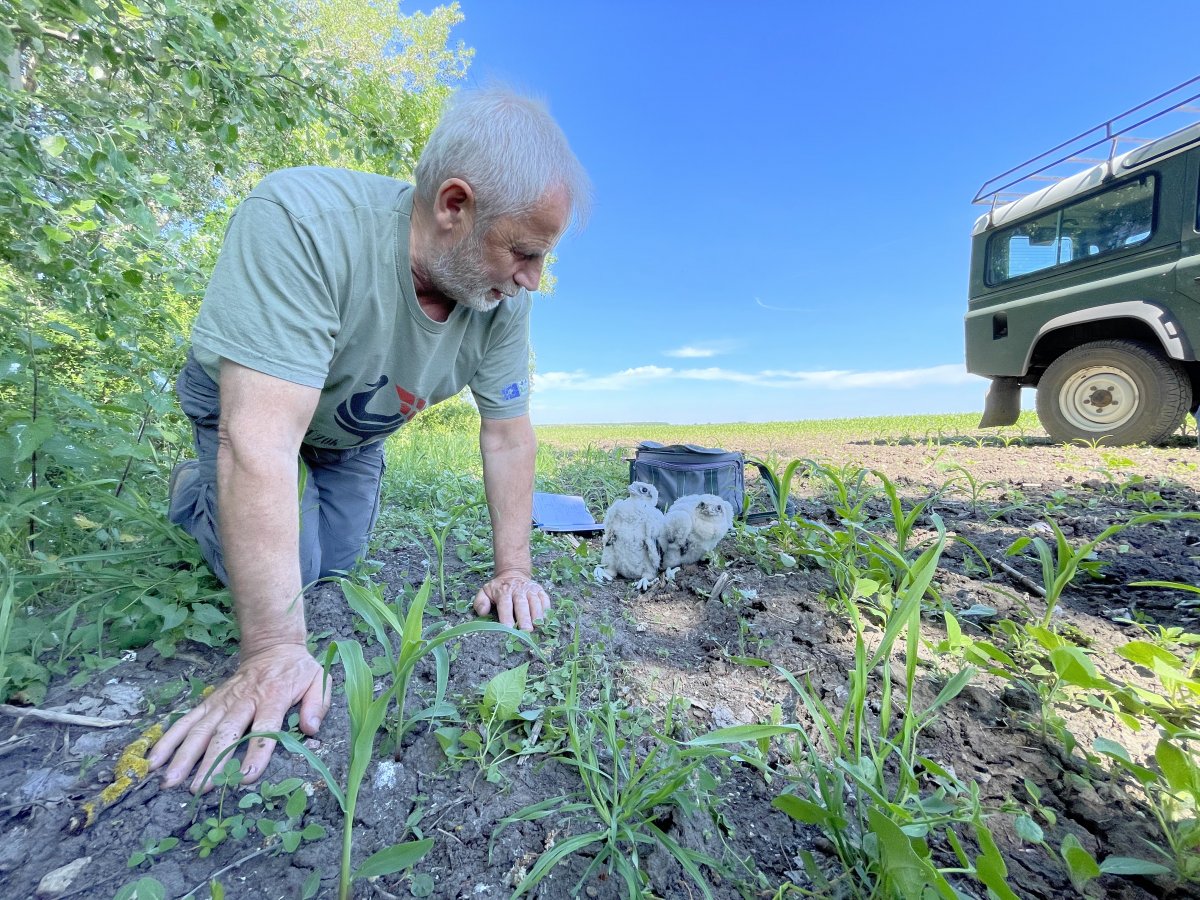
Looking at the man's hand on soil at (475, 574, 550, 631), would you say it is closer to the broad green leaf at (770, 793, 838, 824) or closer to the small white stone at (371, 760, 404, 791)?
the small white stone at (371, 760, 404, 791)

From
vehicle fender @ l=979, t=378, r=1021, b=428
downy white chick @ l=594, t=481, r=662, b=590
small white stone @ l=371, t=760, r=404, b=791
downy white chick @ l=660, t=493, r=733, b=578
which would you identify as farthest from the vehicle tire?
small white stone @ l=371, t=760, r=404, b=791

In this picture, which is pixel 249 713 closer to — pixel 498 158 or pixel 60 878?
pixel 60 878

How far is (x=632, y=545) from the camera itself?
205 cm

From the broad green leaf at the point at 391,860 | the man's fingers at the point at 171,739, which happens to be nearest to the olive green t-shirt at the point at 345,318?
the man's fingers at the point at 171,739

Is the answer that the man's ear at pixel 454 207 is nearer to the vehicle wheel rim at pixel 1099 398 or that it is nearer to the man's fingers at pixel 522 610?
the man's fingers at pixel 522 610

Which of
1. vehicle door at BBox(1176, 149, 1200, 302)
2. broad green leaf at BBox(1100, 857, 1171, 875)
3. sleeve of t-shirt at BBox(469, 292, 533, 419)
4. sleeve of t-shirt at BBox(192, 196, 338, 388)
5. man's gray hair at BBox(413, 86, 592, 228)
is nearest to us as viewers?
broad green leaf at BBox(1100, 857, 1171, 875)

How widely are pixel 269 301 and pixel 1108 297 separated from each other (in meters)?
7.51

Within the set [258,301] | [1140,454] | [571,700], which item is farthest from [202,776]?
[1140,454]

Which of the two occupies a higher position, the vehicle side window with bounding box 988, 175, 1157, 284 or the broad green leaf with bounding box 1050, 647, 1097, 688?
the vehicle side window with bounding box 988, 175, 1157, 284

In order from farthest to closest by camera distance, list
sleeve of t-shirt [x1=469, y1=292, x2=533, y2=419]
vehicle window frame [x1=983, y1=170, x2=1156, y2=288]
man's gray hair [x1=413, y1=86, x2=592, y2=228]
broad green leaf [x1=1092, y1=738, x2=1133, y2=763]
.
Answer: vehicle window frame [x1=983, y1=170, x2=1156, y2=288] < sleeve of t-shirt [x1=469, y1=292, x2=533, y2=419] < man's gray hair [x1=413, y1=86, x2=592, y2=228] < broad green leaf [x1=1092, y1=738, x2=1133, y2=763]

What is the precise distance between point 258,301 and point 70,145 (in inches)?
59.6

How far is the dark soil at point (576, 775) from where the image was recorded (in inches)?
35.4

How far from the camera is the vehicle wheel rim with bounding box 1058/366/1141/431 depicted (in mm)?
5770

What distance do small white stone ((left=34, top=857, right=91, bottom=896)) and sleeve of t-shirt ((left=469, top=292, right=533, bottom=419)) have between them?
4.78ft
